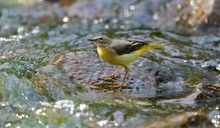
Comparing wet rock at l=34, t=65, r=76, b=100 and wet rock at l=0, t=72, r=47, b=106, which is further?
wet rock at l=34, t=65, r=76, b=100

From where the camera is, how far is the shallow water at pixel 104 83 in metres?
7.27

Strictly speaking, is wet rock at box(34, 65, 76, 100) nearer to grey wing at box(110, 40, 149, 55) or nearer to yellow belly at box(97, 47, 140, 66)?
yellow belly at box(97, 47, 140, 66)

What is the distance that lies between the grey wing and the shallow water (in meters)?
0.61

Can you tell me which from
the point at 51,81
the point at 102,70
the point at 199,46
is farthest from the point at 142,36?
the point at 51,81

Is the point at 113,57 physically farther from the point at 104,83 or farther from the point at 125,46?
the point at 104,83

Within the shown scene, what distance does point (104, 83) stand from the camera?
858 centimetres

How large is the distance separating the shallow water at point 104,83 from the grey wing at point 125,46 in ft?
2.01

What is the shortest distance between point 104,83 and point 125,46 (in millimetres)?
755

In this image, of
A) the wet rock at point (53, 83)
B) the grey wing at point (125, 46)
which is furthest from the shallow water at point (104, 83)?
the grey wing at point (125, 46)

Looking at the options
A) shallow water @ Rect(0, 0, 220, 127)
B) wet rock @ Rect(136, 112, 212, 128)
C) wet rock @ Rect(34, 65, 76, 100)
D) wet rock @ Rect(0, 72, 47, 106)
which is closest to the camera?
wet rock @ Rect(136, 112, 212, 128)

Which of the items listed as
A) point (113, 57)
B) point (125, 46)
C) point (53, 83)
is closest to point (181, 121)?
point (113, 57)

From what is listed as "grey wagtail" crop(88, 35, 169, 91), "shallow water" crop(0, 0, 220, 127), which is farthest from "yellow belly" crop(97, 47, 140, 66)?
"shallow water" crop(0, 0, 220, 127)

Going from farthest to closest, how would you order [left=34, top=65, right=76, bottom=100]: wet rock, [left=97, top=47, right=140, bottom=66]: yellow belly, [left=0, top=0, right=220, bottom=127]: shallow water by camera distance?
[left=97, top=47, right=140, bottom=66]: yellow belly → [left=34, top=65, right=76, bottom=100]: wet rock → [left=0, top=0, right=220, bottom=127]: shallow water

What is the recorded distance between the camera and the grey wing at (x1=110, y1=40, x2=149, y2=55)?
834 cm
